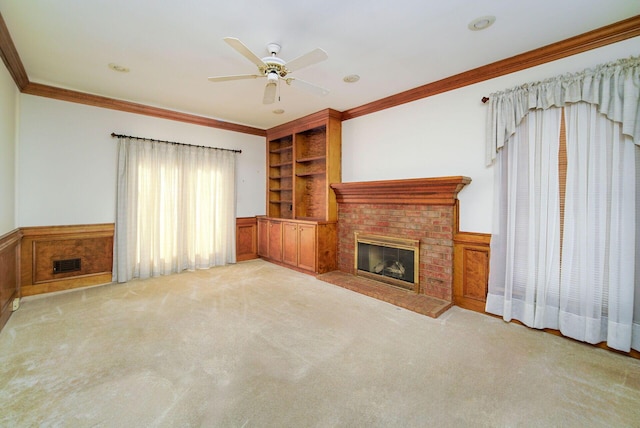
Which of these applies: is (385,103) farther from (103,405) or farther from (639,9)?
(103,405)

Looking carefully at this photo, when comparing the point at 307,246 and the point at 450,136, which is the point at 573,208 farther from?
the point at 307,246

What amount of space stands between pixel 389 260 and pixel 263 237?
2793mm

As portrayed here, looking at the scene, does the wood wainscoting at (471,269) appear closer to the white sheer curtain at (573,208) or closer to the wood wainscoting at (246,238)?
the white sheer curtain at (573,208)

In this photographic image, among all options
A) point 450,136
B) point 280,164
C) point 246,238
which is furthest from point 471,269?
point 246,238

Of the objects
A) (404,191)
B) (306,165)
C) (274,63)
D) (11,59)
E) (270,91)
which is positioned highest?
(11,59)

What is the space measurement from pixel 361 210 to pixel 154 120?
12.3 feet

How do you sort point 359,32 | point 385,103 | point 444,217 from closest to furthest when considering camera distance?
point 359,32 < point 444,217 < point 385,103

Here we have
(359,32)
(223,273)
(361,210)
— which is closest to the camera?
(359,32)

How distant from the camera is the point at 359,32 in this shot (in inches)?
99.1

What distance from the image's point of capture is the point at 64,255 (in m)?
→ 3.95

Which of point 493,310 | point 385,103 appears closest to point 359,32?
point 385,103

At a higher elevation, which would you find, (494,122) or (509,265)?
(494,122)

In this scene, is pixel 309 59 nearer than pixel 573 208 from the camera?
Yes

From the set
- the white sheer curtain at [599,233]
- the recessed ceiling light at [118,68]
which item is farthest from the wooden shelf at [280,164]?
the white sheer curtain at [599,233]
